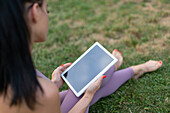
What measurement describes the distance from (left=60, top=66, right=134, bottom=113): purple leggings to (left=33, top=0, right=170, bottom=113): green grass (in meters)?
0.07

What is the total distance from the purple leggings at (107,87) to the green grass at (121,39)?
7 centimetres

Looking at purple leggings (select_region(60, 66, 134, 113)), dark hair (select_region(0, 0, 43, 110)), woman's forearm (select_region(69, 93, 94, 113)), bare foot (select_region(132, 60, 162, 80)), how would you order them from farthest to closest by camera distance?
bare foot (select_region(132, 60, 162, 80))
purple leggings (select_region(60, 66, 134, 113))
woman's forearm (select_region(69, 93, 94, 113))
dark hair (select_region(0, 0, 43, 110))

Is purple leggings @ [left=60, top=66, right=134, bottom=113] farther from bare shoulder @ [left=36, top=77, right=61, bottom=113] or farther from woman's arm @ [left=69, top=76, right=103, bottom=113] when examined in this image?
bare shoulder @ [left=36, top=77, right=61, bottom=113]

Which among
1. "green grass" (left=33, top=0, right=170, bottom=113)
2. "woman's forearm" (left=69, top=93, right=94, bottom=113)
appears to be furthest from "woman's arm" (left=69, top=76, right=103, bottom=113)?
"green grass" (left=33, top=0, right=170, bottom=113)

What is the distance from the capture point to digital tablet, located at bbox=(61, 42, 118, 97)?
147cm

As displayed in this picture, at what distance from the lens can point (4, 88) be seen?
91 centimetres

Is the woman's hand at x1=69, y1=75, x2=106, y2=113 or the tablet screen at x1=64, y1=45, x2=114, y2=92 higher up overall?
the tablet screen at x1=64, y1=45, x2=114, y2=92

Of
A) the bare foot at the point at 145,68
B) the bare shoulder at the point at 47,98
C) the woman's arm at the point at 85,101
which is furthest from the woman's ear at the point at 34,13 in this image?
the bare foot at the point at 145,68

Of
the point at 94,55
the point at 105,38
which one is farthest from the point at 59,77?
the point at 105,38

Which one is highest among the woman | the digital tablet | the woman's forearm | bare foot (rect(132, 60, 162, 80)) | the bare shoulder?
the woman

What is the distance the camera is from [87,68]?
1.56 m

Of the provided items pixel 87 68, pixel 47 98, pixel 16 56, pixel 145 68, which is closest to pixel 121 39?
pixel 145 68

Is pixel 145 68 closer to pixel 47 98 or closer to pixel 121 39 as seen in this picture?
pixel 121 39

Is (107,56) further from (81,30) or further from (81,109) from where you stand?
(81,30)
